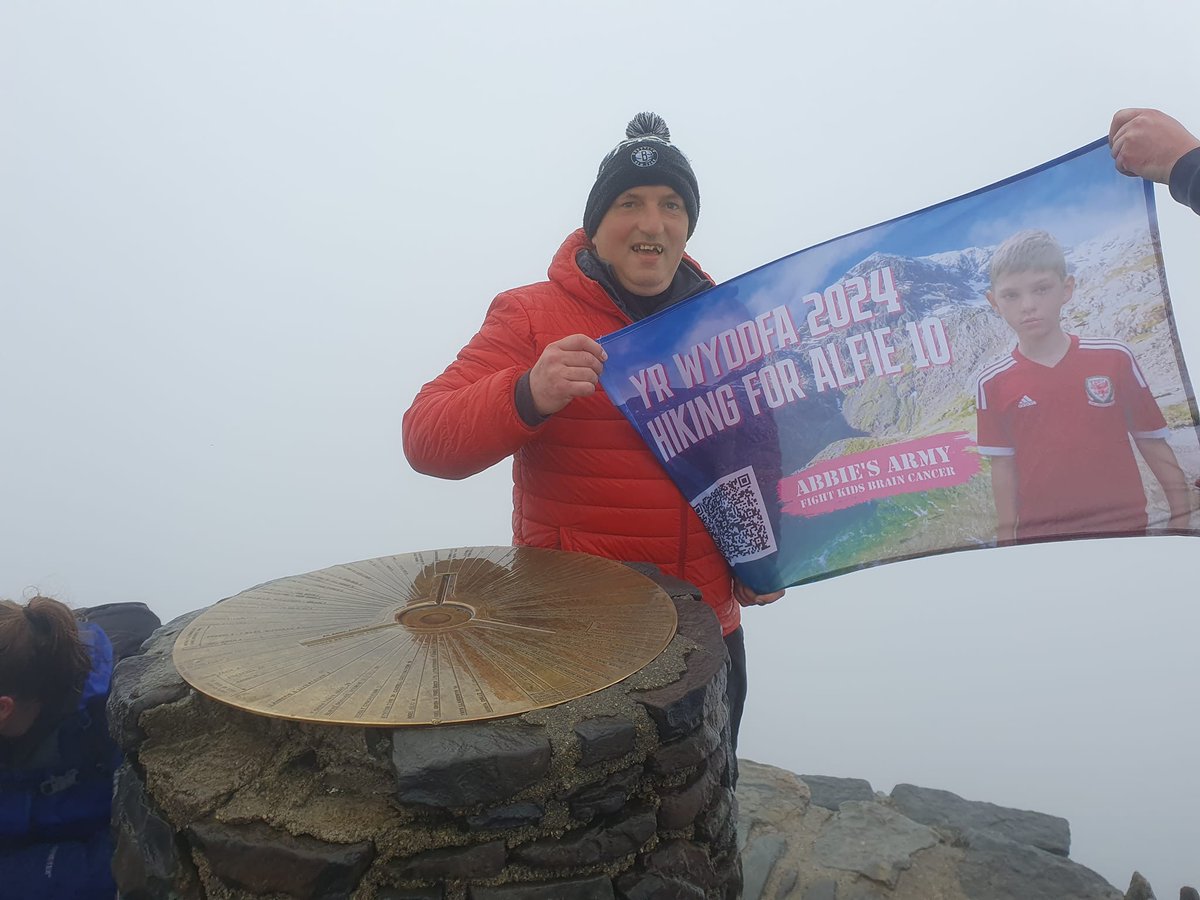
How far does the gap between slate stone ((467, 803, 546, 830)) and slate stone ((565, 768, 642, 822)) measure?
71 mm

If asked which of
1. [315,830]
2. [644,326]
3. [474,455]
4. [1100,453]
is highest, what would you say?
[644,326]

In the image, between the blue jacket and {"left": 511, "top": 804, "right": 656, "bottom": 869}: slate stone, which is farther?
the blue jacket

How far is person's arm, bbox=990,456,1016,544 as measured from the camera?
6.19 feet

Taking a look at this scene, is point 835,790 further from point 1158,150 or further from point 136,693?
point 136,693

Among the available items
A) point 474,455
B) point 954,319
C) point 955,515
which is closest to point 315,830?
point 474,455

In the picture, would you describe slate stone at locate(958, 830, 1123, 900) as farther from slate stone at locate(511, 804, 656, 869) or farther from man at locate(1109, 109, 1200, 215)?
man at locate(1109, 109, 1200, 215)

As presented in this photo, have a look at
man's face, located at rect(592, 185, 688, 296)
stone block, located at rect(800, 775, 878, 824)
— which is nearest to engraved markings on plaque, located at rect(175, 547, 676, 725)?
man's face, located at rect(592, 185, 688, 296)

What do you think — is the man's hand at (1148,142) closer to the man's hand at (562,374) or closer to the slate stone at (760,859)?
the man's hand at (562,374)

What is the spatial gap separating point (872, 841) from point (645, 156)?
261 cm

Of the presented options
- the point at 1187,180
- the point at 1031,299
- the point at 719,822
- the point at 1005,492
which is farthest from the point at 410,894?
the point at 1187,180

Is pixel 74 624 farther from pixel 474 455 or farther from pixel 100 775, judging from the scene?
pixel 474 455

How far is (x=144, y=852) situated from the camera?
1.44 meters

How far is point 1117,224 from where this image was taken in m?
1.75

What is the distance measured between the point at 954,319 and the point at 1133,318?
363mm
